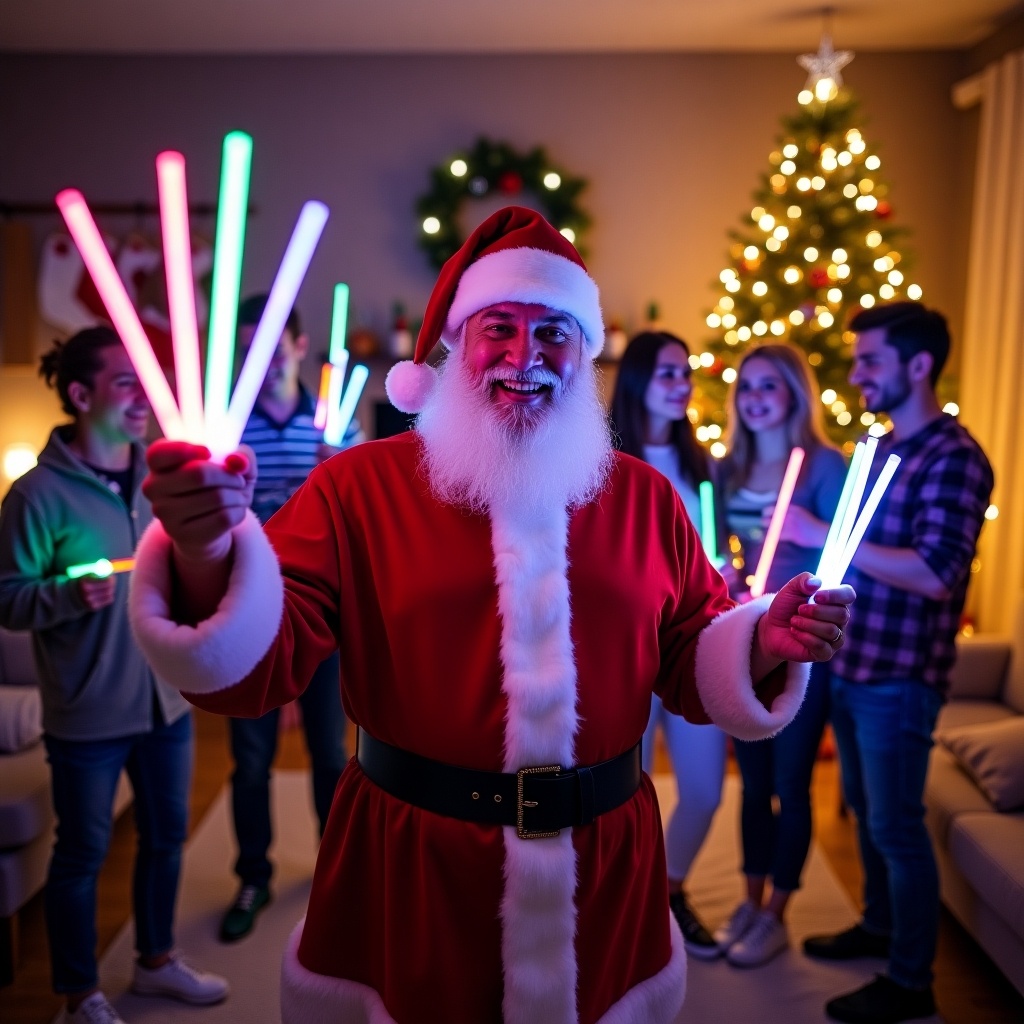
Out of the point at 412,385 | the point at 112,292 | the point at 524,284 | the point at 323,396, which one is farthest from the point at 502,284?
the point at 323,396

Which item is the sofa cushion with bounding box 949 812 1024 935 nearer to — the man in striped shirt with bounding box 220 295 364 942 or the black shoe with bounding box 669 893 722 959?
the black shoe with bounding box 669 893 722 959

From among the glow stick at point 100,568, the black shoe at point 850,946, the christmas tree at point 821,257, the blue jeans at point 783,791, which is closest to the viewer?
the glow stick at point 100,568

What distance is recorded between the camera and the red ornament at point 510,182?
15.6 ft

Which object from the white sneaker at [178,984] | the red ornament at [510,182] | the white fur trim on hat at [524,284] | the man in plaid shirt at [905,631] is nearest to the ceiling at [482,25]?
the red ornament at [510,182]

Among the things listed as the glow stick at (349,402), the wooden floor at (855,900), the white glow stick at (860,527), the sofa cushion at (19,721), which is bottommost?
the wooden floor at (855,900)

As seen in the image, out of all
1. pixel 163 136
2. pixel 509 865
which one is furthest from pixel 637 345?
pixel 163 136

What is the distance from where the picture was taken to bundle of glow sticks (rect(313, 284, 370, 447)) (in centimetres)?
207

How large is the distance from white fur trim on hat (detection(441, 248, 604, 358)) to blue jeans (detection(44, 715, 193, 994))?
4.21 feet

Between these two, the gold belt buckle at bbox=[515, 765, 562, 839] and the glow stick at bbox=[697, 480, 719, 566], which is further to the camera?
the glow stick at bbox=[697, 480, 719, 566]

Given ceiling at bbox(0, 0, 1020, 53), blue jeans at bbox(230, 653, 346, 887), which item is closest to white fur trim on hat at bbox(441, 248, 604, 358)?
blue jeans at bbox(230, 653, 346, 887)

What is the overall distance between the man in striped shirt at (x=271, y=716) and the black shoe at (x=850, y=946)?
1.46 m

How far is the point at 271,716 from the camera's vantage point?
8.27ft

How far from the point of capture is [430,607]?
Answer: 4.02 ft

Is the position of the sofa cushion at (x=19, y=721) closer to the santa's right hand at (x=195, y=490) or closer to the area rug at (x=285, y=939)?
the area rug at (x=285, y=939)
